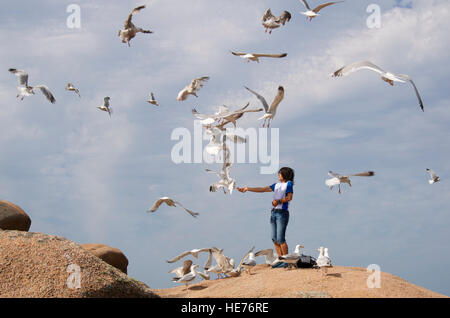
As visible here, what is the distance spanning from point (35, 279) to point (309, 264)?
6.86 m

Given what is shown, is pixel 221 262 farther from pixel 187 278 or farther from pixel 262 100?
pixel 262 100

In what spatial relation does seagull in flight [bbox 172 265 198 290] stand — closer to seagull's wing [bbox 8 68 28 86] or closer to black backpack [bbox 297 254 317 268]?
black backpack [bbox 297 254 317 268]

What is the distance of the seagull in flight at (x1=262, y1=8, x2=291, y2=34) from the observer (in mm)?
15531

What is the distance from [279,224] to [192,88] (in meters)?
5.41

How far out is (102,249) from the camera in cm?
1725

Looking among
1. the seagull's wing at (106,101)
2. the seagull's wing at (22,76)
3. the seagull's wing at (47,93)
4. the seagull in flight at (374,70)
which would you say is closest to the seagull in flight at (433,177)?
the seagull in flight at (374,70)

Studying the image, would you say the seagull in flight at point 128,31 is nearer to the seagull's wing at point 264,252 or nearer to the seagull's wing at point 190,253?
the seagull's wing at point 190,253

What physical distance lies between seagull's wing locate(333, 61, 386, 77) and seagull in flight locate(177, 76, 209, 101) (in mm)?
4511

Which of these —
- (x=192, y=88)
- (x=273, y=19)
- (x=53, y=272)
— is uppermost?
(x=273, y=19)

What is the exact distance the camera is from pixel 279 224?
12727 mm

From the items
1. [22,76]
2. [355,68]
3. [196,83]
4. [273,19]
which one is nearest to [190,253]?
[196,83]

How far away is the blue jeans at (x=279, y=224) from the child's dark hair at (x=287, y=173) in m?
1.05
